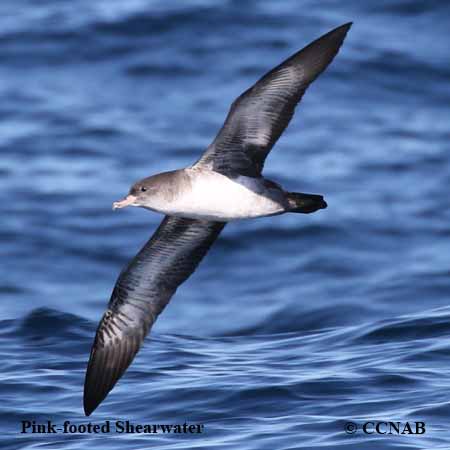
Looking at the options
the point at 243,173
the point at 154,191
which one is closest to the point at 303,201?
the point at 243,173

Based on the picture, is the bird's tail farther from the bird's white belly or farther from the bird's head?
the bird's head

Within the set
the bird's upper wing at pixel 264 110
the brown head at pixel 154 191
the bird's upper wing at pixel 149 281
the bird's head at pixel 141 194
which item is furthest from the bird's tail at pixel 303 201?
the bird's upper wing at pixel 149 281

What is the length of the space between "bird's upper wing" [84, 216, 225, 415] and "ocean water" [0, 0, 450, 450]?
0.34 m

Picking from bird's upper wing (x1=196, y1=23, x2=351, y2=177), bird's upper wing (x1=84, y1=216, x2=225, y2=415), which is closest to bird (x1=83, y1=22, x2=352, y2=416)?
bird's upper wing (x1=196, y1=23, x2=351, y2=177)

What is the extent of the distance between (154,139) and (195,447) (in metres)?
8.37

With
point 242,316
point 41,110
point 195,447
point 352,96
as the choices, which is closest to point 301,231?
point 242,316

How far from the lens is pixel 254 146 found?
788 cm

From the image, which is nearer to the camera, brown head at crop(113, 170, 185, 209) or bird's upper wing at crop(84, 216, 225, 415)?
brown head at crop(113, 170, 185, 209)

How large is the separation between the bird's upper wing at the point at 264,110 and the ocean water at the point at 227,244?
1.64 m

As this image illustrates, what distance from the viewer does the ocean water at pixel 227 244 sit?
805 cm

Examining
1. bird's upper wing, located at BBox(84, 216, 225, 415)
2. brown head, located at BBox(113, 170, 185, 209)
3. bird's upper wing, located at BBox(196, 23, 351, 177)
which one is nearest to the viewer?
bird's upper wing, located at BBox(196, 23, 351, 177)

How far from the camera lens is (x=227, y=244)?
13.5 metres

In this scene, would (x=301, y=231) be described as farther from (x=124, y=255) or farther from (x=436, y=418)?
(x=436, y=418)

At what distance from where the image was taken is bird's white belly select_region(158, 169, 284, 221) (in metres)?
7.64
